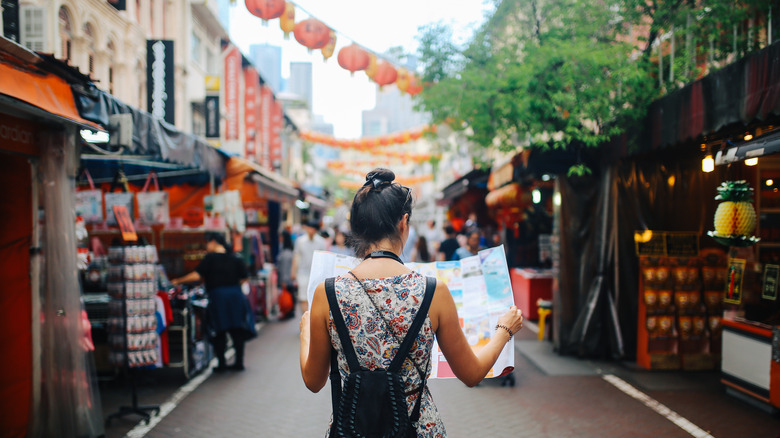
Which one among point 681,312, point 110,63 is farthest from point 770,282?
point 110,63

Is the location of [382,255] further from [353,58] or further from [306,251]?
[306,251]

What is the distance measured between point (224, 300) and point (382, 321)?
20.5 ft

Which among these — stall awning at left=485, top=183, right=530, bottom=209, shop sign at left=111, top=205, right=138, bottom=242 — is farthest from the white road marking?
shop sign at left=111, top=205, right=138, bottom=242

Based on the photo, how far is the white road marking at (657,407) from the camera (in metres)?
5.41

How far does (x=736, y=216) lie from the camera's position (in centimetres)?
544

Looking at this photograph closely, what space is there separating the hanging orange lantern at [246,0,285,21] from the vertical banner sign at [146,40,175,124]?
9.92 feet

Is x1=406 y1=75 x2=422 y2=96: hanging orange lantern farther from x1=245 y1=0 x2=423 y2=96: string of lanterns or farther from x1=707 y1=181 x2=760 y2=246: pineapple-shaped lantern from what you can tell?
x1=707 y1=181 x2=760 y2=246: pineapple-shaped lantern

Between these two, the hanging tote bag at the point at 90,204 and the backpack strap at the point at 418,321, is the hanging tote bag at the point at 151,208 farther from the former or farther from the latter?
the backpack strap at the point at 418,321

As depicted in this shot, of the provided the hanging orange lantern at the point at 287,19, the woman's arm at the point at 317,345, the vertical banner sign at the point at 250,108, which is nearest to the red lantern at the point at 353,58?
the hanging orange lantern at the point at 287,19

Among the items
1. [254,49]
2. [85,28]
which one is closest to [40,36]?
[85,28]

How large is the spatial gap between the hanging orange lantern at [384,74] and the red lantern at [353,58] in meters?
0.58

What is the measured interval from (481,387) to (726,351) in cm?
295

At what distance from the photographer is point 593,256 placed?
8500mm

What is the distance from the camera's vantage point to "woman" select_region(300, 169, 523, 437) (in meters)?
2.00
